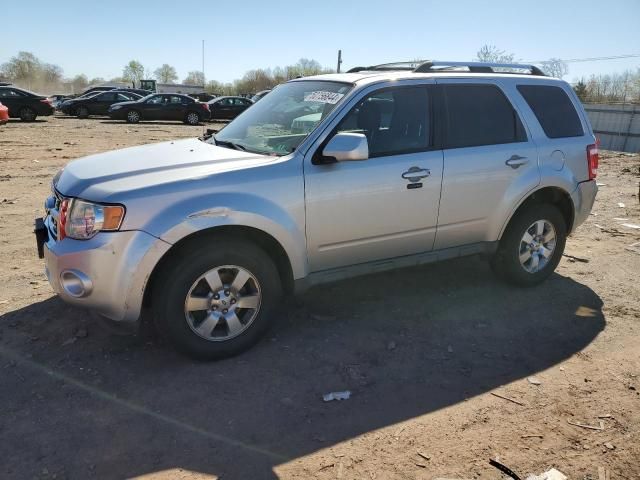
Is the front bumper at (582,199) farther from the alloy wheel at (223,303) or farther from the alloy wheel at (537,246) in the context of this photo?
the alloy wheel at (223,303)

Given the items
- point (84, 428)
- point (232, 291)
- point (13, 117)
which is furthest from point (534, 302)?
point (13, 117)

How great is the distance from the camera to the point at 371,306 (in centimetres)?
459

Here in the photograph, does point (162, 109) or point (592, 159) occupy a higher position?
point (162, 109)

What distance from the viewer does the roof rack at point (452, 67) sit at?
4531 millimetres

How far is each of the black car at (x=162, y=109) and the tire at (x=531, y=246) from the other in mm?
23939

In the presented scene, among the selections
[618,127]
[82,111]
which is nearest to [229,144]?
[82,111]

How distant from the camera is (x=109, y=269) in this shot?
3166mm

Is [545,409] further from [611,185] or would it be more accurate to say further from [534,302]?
[611,185]

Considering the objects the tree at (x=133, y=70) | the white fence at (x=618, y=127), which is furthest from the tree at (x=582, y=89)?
the tree at (x=133, y=70)

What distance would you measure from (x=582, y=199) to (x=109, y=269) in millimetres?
4254

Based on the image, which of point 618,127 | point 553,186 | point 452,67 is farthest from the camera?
point 618,127

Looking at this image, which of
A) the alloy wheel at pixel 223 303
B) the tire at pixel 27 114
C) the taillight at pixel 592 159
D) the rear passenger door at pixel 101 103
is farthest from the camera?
the rear passenger door at pixel 101 103

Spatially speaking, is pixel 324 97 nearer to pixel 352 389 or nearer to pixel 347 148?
pixel 347 148

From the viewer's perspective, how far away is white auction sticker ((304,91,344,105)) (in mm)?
4007
